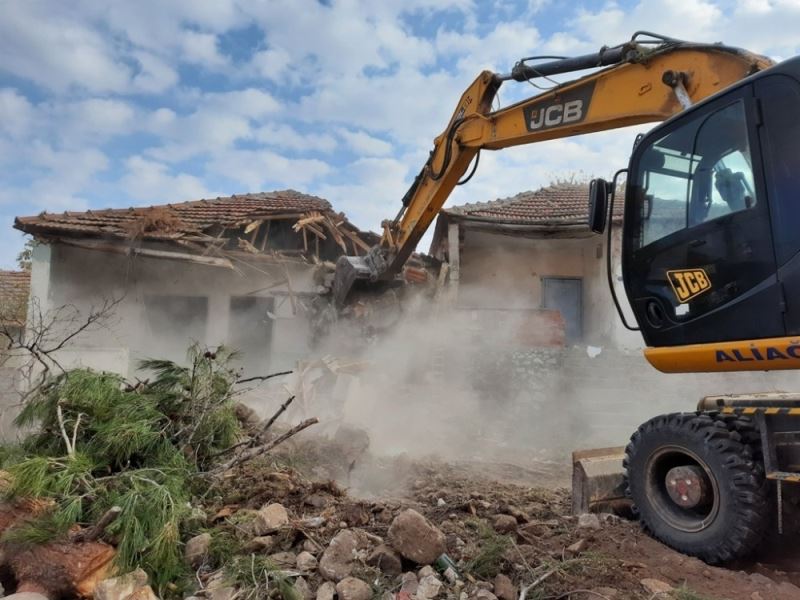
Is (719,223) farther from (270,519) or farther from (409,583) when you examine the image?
(270,519)

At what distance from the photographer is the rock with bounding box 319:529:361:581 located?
3.26 metres

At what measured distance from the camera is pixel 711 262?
3.55m

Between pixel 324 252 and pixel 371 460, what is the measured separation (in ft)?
23.5

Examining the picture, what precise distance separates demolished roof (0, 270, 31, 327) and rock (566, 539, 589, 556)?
9454mm

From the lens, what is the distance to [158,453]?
423 centimetres

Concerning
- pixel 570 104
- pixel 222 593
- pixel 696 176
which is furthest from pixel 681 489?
pixel 570 104

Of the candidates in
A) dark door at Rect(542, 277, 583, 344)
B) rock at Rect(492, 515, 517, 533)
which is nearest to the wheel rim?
rock at Rect(492, 515, 517, 533)

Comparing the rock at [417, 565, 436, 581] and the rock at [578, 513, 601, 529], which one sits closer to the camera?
the rock at [417, 565, 436, 581]

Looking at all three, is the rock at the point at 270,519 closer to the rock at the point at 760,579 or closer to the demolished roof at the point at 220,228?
the rock at the point at 760,579

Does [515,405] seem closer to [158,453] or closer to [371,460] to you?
[371,460]

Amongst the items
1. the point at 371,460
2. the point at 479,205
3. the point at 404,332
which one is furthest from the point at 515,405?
the point at 479,205

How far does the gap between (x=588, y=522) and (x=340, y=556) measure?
191 cm

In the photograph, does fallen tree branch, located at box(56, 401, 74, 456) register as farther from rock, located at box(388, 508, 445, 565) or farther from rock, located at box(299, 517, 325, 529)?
rock, located at box(388, 508, 445, 565)

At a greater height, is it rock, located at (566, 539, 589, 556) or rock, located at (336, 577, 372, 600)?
rock, located at (566, 539, 589, 556)
